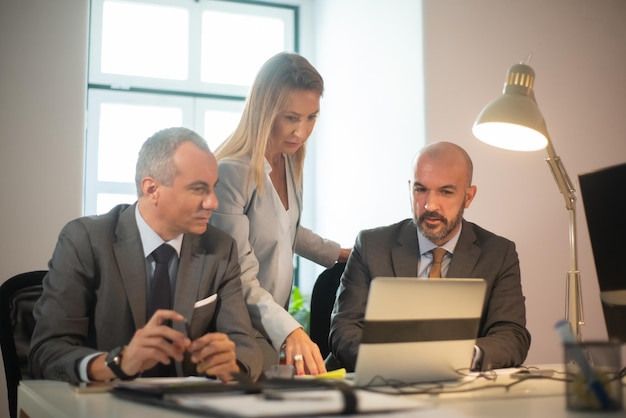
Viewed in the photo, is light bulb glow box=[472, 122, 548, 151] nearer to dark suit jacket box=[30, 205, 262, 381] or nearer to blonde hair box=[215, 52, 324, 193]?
blonde hair box=[215, 52, 324, 193]

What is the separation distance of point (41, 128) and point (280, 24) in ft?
6.58

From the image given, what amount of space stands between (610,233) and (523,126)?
0.63 metres

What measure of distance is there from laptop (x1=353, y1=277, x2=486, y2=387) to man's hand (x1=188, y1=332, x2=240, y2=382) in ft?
1.05

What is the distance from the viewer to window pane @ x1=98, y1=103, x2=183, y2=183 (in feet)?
17.7

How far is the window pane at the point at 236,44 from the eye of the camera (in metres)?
5.73

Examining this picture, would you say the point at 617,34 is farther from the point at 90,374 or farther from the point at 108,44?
the point at 90,374

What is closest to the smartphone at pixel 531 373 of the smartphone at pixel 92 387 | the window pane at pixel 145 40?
the smartphone at pixel 92 387

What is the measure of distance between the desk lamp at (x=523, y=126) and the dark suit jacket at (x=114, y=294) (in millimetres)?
971

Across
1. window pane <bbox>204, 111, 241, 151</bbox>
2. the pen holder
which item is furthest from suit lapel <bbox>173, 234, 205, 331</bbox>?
window pane <bbox>204, 111, 241, 151</bbox>

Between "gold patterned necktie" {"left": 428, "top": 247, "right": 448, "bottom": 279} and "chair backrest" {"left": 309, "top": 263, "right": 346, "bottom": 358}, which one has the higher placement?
"gold patterned necktie" {"left": 428, "top": 247, "right": 448, "bottom": 279}

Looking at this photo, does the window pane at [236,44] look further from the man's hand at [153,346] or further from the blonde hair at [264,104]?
the man's hand at [153,346]

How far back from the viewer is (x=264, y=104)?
9.34 ft

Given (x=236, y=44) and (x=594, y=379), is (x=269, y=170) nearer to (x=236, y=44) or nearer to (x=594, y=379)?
(x=594, y=379)

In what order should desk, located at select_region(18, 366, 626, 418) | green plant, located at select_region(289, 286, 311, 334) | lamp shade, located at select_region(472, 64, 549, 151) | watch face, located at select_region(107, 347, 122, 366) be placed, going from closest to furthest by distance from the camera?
desk, located at select_region(18, 366, 626, 418) → watch face, located at select_region(107, 347, 122, 366) → lamp shade, located at select_region(472, 64, 549, 151) → green plant, located at select_region(289, 286, 311, 334)
